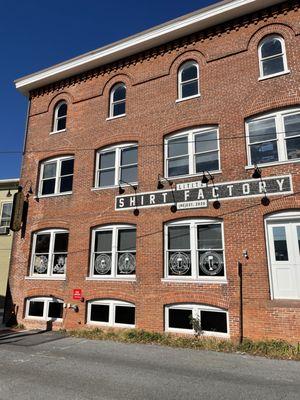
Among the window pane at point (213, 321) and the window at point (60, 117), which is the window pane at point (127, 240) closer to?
the window pane at point (213, 321)

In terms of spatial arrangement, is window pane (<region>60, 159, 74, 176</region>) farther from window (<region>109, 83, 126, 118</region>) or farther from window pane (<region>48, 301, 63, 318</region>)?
window pane (<region>48, 301, 63, 318</region>)

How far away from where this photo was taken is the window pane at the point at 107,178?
14.8 meters

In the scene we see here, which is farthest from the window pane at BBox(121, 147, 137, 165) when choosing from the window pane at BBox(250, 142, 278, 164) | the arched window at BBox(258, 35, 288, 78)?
the arched window at BBox(258, 35, 288, 78)

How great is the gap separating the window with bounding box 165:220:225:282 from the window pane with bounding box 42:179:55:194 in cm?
648

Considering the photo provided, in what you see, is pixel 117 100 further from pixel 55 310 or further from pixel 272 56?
pixel 55 310

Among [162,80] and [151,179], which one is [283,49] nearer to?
[162,80]

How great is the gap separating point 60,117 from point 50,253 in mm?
6864

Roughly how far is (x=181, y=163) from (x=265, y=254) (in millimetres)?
4711

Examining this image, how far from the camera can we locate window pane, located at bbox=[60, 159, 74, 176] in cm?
1603

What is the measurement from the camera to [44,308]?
48.3ft

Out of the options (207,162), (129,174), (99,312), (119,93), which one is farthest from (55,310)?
(119,93)

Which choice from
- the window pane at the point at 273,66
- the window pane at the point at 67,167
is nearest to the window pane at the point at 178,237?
the window pane at the point at 67,167

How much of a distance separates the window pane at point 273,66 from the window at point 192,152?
2.79 meters

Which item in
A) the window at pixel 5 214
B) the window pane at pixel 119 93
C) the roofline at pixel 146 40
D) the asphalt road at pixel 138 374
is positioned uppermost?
the roofline at pixel 146 40
